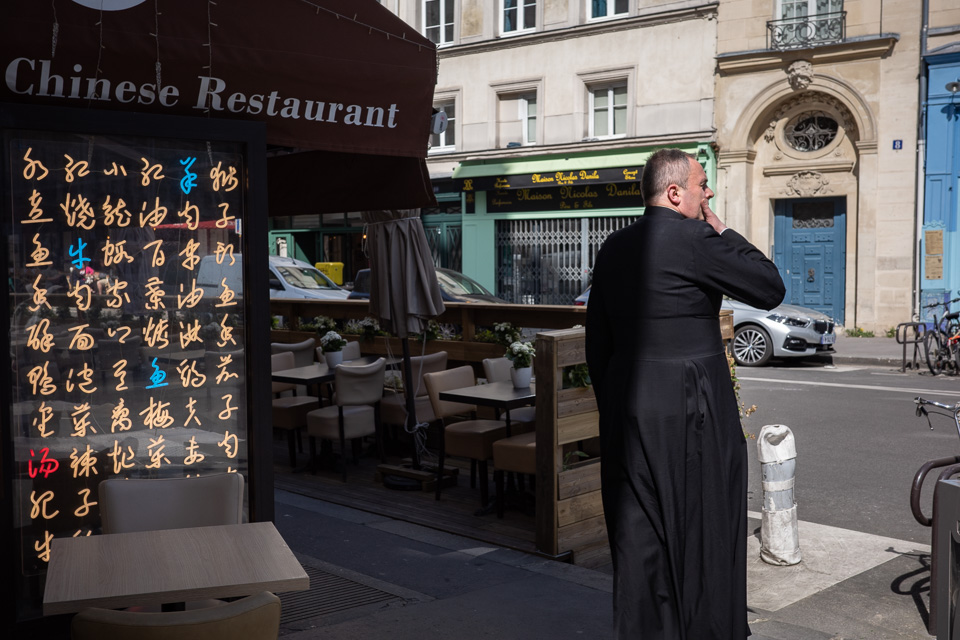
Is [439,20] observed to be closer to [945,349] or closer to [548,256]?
[548,256]

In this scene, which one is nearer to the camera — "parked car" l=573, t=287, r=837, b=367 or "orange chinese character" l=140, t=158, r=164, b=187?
"orange chinese character" l=140, t=158, r=164, b=187

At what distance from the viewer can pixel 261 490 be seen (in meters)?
4.73

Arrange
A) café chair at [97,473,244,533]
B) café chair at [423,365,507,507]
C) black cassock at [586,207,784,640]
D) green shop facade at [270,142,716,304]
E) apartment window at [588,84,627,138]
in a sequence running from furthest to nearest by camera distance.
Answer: apartment window at [588,84,627,138] < green shop facade at [270,142,716,304] < café chair at [423,365,507,507] < café chair at [97,473,244,533] < black cassock at [586,207,784,640]

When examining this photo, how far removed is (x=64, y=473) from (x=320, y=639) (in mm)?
1372

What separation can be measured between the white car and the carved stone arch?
19.8ft

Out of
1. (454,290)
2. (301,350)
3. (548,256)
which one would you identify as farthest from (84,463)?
(548,256)

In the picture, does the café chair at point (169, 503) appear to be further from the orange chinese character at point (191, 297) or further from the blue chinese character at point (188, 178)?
the blue chinese character at point (188, 178)

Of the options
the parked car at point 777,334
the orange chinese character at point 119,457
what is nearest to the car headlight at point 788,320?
the parked car at point 777,334

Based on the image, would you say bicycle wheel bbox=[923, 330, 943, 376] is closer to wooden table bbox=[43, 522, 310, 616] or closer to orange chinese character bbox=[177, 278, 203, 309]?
orange chinese character bbox=[177, 278, 203, 309]

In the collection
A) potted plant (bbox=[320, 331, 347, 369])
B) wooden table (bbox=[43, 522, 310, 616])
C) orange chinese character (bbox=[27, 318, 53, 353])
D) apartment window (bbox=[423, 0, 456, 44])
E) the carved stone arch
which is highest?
apartment window (bbox=[423, 0, 456, 44])

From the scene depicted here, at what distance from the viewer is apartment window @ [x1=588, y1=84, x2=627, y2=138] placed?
2395 cm

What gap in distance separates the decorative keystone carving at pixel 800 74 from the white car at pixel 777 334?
685cm

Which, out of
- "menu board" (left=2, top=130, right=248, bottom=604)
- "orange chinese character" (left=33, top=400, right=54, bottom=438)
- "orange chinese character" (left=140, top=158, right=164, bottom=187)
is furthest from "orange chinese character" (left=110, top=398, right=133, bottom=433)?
"orange chinese character" (left=140, top=158, right=164, bottom=187)

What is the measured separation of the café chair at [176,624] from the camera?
8.02 feet
